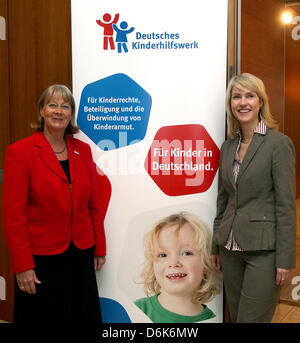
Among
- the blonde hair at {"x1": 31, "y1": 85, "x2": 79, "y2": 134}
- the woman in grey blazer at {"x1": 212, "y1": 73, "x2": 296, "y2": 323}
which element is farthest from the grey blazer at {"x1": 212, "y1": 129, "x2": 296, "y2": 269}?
the blonde hair at {"x1": 31, "y1": 85, "x2": 79, "y2": 134}

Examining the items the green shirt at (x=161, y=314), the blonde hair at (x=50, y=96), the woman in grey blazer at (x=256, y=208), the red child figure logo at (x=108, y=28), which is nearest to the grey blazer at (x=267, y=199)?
the woman in grey blazer at (x=256, y=208)

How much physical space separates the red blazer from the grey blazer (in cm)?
77

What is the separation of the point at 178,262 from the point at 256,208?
63 centimetres

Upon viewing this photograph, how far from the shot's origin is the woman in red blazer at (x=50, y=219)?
5.90 feet

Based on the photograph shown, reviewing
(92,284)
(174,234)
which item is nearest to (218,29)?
(174,234)

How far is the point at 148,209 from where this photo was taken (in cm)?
220

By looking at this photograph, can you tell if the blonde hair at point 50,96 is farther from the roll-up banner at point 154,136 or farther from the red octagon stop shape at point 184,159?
the red octagon stop shape at point 184,159

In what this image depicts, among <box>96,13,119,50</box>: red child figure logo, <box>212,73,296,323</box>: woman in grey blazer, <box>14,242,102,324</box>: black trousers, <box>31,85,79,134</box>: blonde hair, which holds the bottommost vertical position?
<box>14,242,102,324</box>: black trousers

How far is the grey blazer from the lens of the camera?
5.49 feet

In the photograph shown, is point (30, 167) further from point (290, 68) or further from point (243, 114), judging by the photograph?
point (290, 68)

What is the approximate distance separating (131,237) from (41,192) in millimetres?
655

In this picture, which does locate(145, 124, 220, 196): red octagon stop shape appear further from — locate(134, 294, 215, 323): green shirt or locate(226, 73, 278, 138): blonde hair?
locate(134, 294, 215, 323): green shirt

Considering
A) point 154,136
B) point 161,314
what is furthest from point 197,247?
point 154,136

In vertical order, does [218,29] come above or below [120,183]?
above
